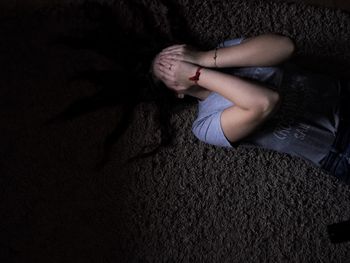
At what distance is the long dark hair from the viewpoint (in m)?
1.14

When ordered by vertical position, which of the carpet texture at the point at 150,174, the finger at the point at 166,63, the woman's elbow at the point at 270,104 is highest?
the finger at the point at 166,63

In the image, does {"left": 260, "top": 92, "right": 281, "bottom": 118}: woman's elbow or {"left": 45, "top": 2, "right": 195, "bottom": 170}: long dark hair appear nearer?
{"left": 260, "top": 92, "right": 281, "bottom": 118}: woman's elbow

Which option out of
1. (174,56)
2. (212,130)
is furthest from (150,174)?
(174,56)

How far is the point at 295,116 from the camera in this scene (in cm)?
110

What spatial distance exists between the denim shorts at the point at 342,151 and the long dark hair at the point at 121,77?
41 cm

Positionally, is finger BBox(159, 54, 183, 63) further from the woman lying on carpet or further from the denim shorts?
the denim shorts

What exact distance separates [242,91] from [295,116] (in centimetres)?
18

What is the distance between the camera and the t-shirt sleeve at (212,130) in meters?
1.08

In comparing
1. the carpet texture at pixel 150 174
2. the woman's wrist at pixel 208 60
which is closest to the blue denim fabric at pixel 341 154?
the carpet texture at pixel 150 174

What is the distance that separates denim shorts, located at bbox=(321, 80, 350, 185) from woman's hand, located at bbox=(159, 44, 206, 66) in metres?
0.38

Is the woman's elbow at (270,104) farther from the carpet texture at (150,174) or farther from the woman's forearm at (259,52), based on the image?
the carpet texture at (150,174)

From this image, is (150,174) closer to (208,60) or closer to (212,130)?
(212,130)

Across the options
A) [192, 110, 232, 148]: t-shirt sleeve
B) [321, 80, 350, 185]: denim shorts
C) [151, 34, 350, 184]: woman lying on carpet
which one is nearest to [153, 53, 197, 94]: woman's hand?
[151, 34, 350, 184]: woman lying on carpet

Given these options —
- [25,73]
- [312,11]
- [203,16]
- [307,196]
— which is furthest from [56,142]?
[312,11]
